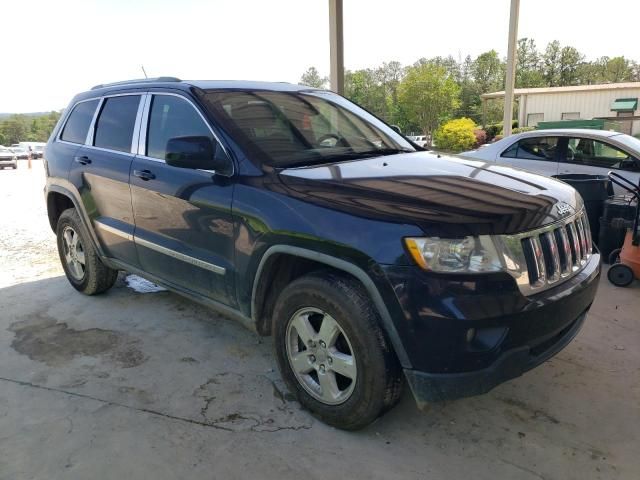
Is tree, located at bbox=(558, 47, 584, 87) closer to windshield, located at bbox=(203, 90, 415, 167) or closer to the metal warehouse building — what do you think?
the metal warehouse building

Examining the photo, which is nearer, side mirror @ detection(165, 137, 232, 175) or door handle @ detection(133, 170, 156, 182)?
side mirror @ detection(165, 137, 232, 175)

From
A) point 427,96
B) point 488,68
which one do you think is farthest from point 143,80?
point 488,68

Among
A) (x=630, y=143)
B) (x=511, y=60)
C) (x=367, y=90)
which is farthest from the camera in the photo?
(x=367, y=90)

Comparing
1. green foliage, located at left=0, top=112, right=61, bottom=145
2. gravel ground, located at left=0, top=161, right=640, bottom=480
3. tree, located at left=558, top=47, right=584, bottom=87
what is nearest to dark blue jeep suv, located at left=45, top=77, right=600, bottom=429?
gravel ground, located at left=0, top=161, right=640, bottom=480

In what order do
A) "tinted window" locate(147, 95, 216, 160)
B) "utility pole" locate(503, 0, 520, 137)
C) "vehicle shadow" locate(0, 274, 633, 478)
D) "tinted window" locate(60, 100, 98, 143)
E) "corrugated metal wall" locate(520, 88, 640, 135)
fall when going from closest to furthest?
"vehicle shadow" locate(0, 274, 633, 478), "tinted window" locate(147, 95, 216, 160), "tinted window" locate(60, 100, 98, 143), "utility pole" locate(503, 0, 520, 137), "corrugated metal wall" locate(520, 88, 640, 135)

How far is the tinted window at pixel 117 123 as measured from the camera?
3879 mm

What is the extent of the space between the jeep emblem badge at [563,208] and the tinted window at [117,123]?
118 inches

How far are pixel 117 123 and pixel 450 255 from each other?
10.1ft

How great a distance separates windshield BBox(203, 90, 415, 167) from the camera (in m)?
3.03

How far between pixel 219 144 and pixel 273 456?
1771mm

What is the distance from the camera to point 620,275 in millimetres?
4785

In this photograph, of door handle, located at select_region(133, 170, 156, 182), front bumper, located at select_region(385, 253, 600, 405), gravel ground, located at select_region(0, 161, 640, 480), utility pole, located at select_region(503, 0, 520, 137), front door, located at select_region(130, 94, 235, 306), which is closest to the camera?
front bumper, located at select_region(385, 253, 600, 405)

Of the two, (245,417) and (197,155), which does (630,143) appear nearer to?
(197,155)

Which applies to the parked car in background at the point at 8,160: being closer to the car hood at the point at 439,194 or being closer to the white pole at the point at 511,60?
the white pole at the point at 511,60
